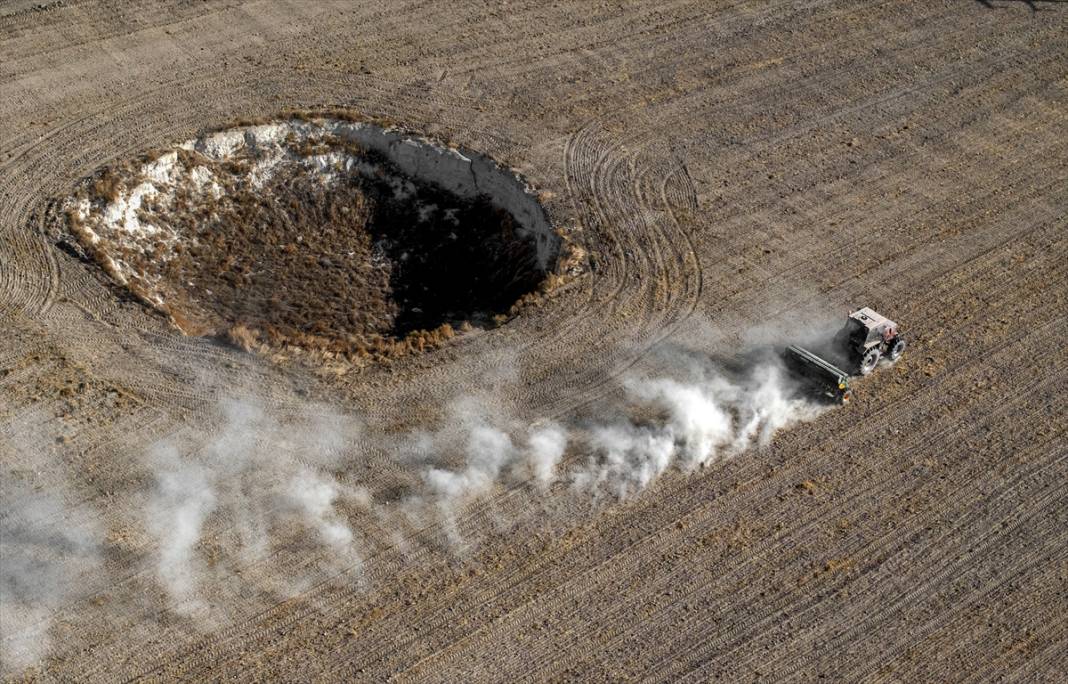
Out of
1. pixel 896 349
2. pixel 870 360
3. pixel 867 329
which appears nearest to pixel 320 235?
pixel 867 329

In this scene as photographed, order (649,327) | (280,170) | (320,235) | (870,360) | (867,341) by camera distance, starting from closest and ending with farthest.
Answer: (867,341) → (870,360) → (649,327) → (320,235) → (280,170)

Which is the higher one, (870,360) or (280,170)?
(280,170)

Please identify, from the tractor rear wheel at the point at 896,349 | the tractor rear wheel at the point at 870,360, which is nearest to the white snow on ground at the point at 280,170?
the tractor rear wheel at the point at 870,360

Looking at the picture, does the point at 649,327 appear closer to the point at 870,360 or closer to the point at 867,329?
the point at 867,329

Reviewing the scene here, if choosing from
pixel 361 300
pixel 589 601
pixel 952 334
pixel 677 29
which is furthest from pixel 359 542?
pixel 677 29

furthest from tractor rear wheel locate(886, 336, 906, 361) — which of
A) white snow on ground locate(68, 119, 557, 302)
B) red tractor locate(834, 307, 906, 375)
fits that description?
white snow on ground locate(68, 119, 557, 302)
